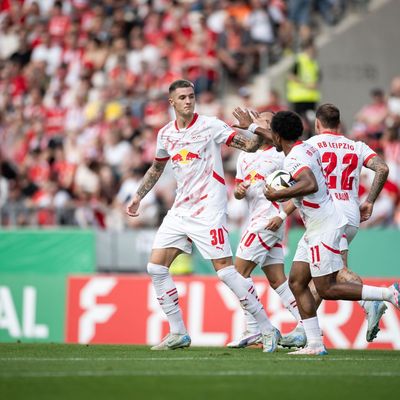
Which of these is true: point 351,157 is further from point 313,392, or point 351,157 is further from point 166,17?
point 166,17

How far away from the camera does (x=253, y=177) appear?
1328 cm

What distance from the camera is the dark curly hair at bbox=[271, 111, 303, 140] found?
1153cm

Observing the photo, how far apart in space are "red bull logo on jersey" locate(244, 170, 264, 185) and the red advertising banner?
4.15 meters

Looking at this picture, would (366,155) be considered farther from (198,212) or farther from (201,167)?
(198,212)

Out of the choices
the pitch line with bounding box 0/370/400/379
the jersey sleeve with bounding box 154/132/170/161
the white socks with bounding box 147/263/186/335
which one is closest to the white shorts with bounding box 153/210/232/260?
the white socks with bounding box 147/263/186/335

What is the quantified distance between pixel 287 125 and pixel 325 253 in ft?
4.27

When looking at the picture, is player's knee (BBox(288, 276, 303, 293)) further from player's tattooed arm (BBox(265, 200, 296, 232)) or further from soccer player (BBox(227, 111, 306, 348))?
soccer player (BBox(227, 111, 306, 348))

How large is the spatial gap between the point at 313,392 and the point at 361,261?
10.7 metres

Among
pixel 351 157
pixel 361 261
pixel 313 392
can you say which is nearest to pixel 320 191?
pixel 351 157

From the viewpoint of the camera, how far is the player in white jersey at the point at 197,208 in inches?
481

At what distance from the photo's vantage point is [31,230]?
71.0 ft

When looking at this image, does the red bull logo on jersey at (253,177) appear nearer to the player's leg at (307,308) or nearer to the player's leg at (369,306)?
the player's leg at (369,306)

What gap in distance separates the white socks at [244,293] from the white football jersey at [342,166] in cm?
131

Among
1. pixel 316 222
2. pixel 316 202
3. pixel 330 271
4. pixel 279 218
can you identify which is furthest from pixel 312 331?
pixel 279 218
